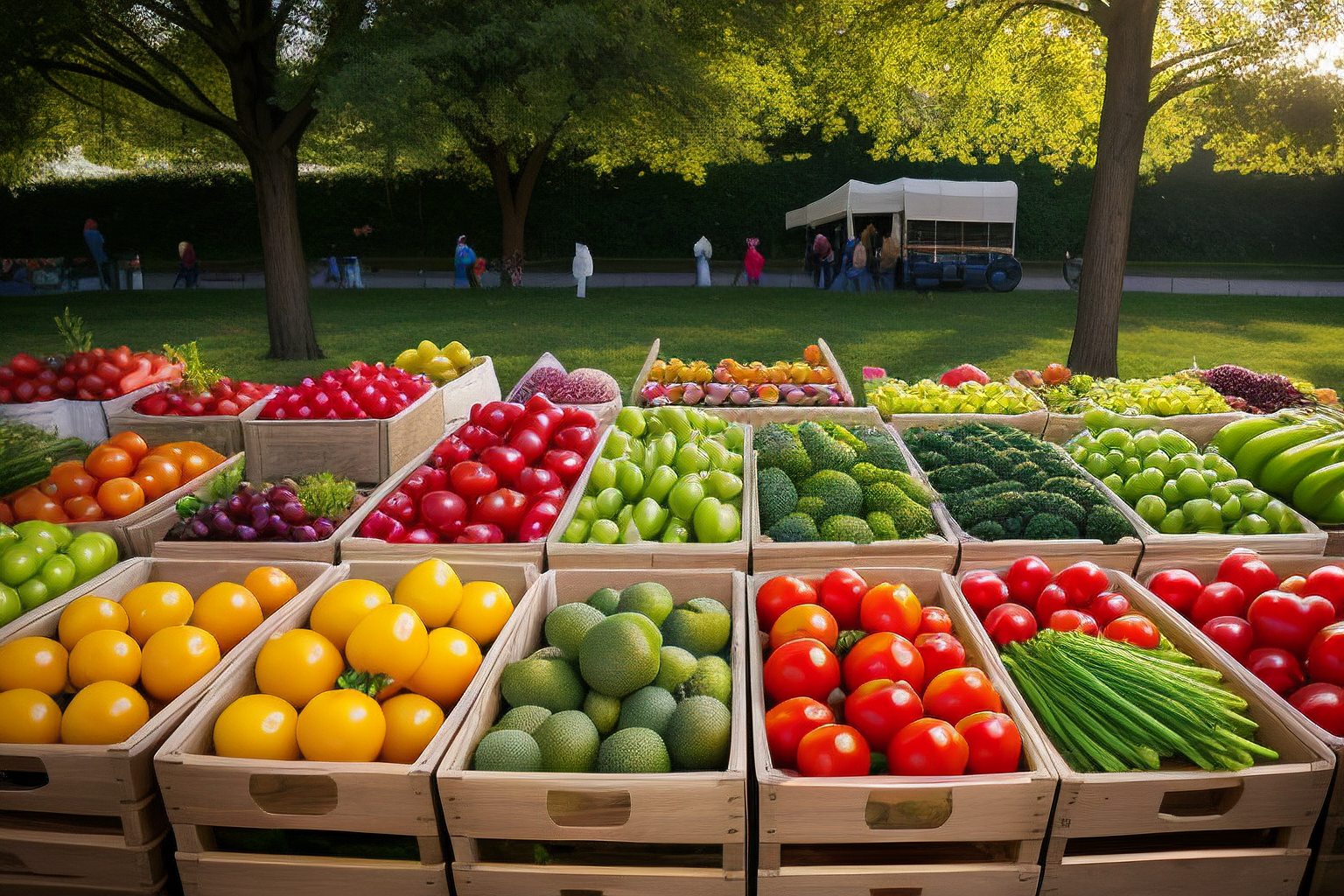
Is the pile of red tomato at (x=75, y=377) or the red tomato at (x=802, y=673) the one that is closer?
the red tomato at (x=802, y=673)

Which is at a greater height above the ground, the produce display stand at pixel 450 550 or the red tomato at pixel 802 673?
the produce display stand at pixel 450 550

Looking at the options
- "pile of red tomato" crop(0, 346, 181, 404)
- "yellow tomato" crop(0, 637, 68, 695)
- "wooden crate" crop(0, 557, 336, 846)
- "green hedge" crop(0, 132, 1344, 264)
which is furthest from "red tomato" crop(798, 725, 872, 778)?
"green hedge" crop(0, 132, 1344, 264)

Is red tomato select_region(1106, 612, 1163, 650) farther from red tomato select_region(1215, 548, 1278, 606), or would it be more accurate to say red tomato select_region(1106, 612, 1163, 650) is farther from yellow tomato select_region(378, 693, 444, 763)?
yellow tomato select_region(378, 693, 444, 763)

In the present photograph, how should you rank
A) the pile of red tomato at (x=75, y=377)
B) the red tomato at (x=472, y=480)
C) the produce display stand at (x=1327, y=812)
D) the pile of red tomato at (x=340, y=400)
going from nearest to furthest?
the produce display stand at (x=1327, y=812) → the red tomato at (x=472, y=480) → the pile of red tomato at (x=340, y=400) → the pile of red tomato at (x=75, y=377)

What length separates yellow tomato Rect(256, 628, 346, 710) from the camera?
2318 millimetres

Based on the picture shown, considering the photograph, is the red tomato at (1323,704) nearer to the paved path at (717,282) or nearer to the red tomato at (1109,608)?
the red tomato at (1109,608)

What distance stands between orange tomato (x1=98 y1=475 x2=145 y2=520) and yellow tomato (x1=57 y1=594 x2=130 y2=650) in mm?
1073

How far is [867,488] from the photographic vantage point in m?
3.49

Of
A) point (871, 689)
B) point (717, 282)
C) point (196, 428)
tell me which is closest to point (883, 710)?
point (871, 689)

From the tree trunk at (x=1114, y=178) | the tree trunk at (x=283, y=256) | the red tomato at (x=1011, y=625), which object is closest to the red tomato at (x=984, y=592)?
the red tomato at (x=1011, y=625)

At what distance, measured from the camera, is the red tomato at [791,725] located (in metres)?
2.17

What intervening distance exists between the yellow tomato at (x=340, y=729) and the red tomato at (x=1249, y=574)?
8.84 feet

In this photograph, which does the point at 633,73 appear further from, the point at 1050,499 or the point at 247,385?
the point at 1050,499

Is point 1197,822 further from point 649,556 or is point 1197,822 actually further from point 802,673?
point 649,556
